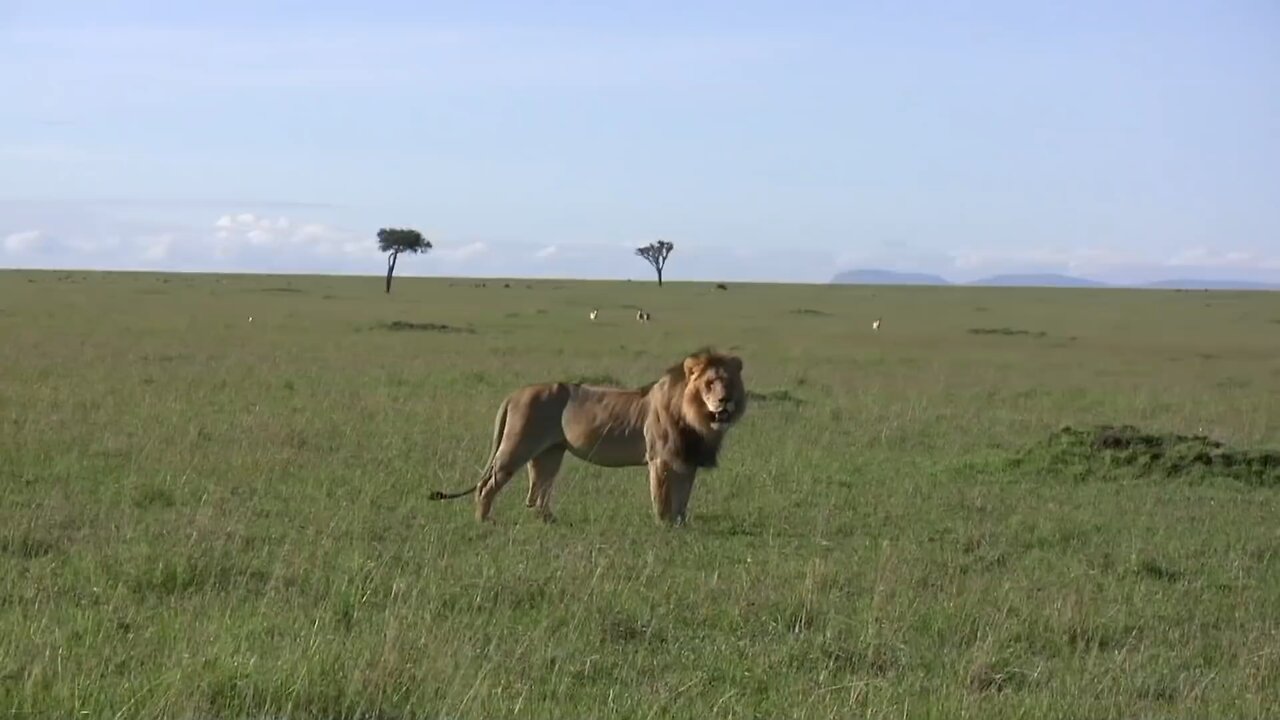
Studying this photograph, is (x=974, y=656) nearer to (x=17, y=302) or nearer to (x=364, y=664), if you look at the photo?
(x=364, y=664)

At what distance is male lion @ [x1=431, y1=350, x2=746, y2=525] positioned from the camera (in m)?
9.54

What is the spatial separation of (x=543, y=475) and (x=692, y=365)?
4.33 ft

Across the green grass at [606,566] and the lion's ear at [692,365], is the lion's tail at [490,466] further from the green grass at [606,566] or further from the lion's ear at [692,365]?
the lion's ear at [692,365]

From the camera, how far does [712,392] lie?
9.39 metres

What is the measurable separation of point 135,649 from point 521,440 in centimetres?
445

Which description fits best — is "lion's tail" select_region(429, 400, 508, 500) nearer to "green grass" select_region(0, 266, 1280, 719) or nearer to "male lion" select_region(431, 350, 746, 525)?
"male lion" select_region(431, 350, 746, 525)

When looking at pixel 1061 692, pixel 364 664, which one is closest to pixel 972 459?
pixel 1061 692

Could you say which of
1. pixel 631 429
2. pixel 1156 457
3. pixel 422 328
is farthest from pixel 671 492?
pixel 422 328

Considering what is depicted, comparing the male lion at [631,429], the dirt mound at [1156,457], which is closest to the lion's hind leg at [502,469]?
the male lion at [631,429]

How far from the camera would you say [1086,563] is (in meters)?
8.69

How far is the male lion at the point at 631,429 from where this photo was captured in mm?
9539

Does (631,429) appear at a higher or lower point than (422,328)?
higher

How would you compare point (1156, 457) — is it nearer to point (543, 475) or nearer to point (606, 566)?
point (543, 475)

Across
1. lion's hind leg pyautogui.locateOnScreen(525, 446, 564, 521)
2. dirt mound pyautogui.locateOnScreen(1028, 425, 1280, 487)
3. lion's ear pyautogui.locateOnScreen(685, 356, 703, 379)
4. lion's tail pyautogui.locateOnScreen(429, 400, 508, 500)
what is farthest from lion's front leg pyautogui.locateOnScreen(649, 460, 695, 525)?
dirt mound pyautogui.locateOnScreen(1028, 425, 1280, 487)
